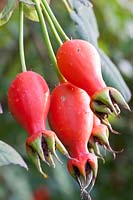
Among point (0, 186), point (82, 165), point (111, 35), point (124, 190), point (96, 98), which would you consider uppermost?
point (96, 98)

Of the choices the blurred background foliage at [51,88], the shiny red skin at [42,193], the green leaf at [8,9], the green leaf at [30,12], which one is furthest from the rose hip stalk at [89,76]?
the shiny red skin at [42,193]

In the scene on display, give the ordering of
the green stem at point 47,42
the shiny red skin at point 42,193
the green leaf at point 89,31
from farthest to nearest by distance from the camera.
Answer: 1. the shiny red skin at point 42,193
2. the green leaf at point 89,31
3. the green stem at point 47,42

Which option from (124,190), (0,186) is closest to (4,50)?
(0,186)

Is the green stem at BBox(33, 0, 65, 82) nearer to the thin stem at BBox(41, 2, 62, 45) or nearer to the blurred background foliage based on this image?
the thin stem at BBox(41, 2, 62, 45)

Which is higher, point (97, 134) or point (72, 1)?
point (72, 1)

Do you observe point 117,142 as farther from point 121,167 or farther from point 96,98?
point 96,98

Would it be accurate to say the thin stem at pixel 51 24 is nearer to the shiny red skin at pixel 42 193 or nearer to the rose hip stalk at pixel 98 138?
the rose hip stalk at pixel 98 138

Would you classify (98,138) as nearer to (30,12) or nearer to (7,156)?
(7,156)

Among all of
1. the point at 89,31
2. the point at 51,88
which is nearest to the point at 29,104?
the point at 89,31
